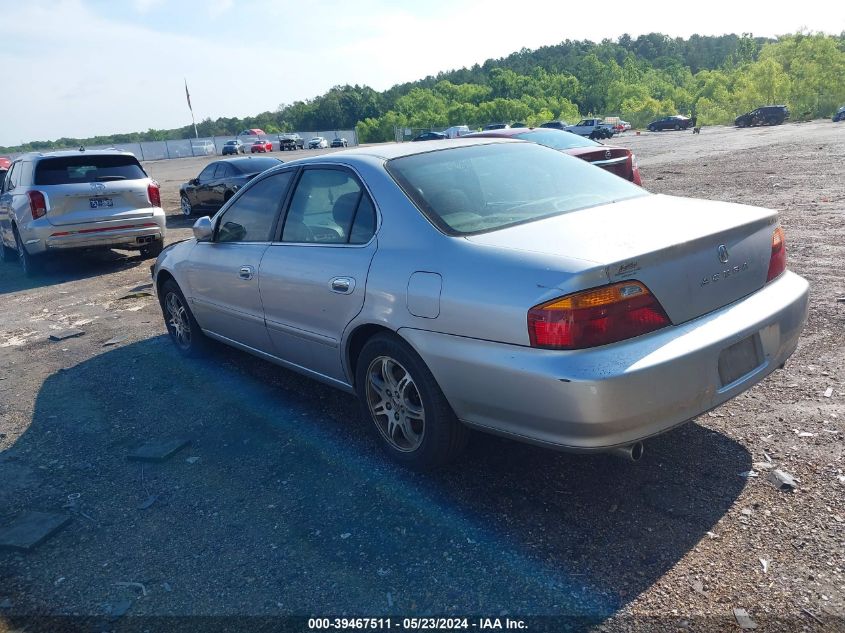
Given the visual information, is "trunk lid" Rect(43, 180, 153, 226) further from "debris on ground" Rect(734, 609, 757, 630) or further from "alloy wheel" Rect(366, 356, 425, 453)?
"debris on ground" Rect(734, 609, 757, 630)

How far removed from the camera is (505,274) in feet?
9.40

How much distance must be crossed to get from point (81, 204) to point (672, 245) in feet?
31.2

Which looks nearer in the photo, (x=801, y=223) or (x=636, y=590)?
(x=636, y=590)

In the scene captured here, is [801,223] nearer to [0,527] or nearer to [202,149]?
A: [0,527]

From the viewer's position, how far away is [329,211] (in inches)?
159

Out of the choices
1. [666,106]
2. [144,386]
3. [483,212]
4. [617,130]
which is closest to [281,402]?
[144,386]

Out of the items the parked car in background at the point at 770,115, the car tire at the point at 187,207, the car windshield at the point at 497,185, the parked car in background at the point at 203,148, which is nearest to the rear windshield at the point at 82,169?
the car tire at the point at 187,207

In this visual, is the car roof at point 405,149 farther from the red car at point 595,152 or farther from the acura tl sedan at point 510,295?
the red car at point 595,152

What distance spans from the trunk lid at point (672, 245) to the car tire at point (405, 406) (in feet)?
2.30

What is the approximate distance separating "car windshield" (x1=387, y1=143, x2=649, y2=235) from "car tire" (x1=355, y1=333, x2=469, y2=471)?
27.0 inches

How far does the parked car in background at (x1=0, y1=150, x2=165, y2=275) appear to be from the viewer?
32.3 feet

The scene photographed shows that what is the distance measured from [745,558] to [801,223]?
7848 millimetres

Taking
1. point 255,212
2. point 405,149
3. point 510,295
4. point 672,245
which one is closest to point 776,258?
point 672,245

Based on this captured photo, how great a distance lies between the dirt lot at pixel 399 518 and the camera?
2.55 m
